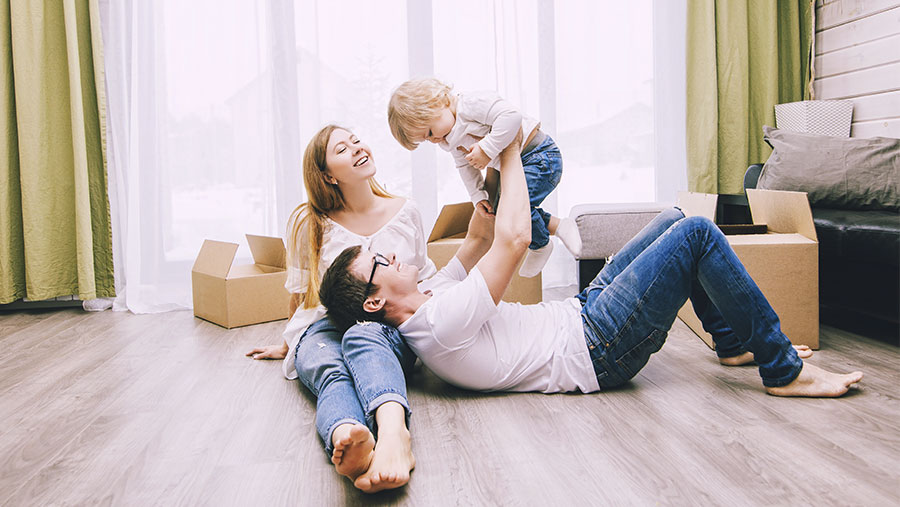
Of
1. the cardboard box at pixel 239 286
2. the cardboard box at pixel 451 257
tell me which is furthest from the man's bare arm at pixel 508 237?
the cardboard box at pixel 239 286

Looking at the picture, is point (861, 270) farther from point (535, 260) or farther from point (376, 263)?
point (376, 263)

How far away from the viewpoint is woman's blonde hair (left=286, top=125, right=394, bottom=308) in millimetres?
1919

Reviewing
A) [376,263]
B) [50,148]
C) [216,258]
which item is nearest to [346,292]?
[376,263]

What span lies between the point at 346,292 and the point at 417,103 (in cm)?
59

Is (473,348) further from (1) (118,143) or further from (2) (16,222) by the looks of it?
(2) (16,222)

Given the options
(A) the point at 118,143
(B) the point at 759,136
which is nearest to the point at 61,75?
(A) the point at 118,143

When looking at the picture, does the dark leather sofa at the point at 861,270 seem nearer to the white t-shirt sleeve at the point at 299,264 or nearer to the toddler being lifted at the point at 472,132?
the toddler being lifted at the point at 472,132

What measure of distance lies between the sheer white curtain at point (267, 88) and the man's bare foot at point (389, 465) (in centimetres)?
224

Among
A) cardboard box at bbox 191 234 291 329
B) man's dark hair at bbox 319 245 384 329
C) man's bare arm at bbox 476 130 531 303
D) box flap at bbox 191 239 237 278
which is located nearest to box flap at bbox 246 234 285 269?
cardboard box at bbox 191 234 291 329

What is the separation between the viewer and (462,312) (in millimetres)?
1476

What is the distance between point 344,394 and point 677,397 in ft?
2.78

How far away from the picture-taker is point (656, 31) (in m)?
3.48

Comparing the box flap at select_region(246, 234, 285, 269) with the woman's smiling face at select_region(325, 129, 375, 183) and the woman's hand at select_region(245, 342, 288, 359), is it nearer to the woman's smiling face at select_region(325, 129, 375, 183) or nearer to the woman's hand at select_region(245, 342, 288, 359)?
the woman's hand at select_region(245, 342, 288, 359)

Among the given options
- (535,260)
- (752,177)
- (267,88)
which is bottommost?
(535,260)
